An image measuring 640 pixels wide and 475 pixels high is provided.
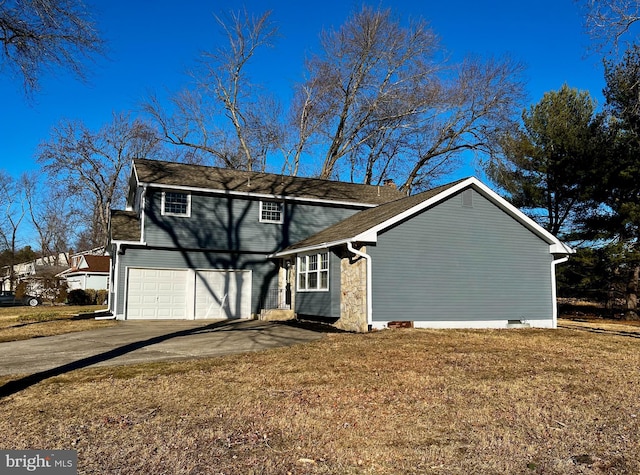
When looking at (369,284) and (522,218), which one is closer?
(369,284)

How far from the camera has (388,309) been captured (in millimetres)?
15430

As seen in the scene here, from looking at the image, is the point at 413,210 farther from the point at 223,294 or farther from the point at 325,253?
the point at 223,294

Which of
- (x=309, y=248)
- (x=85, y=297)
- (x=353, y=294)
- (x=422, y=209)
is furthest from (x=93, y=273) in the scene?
(x=422, y=209)

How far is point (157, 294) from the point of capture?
20078 mm

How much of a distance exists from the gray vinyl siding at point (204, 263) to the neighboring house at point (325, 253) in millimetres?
40

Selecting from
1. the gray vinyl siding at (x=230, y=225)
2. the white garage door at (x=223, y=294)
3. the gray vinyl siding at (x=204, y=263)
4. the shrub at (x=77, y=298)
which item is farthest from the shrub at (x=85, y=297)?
the gray vinyl siding at (x=230, y=225)

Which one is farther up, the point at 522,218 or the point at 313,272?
the point at 522,218

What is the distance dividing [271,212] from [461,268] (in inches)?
339

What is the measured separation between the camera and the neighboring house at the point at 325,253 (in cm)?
1587

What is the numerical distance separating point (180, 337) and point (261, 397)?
288 inches

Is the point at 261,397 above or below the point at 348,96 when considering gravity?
below

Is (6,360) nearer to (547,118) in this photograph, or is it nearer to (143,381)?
(143,381)

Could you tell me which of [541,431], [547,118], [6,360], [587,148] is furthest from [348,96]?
[541,431]

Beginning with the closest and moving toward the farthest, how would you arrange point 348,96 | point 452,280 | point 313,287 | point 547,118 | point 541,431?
point 541,431
point 452,280
point 313,287
point 547,118
point 348,96
